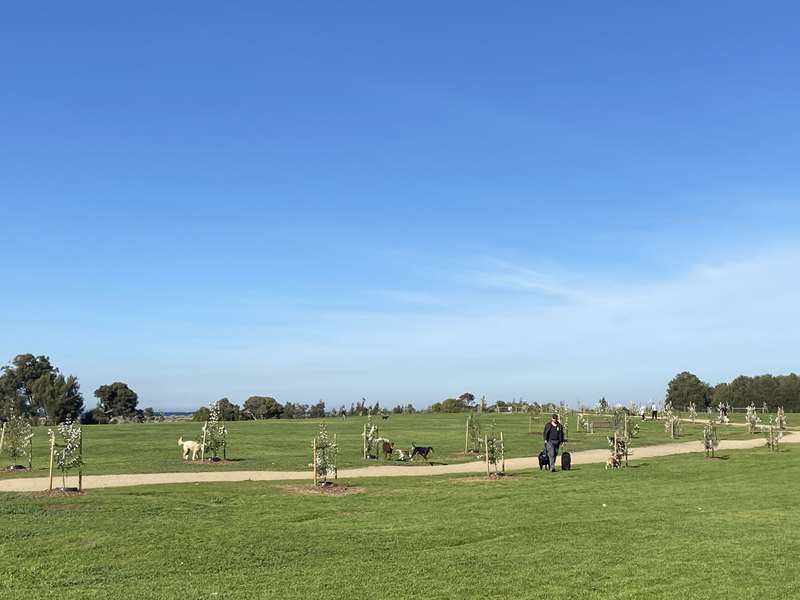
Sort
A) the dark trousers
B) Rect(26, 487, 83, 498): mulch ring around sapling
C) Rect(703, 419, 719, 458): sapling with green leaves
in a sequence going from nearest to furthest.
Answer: Rect(26, 487, 83, 498): mulch ring around sapling < the dark trousers < Rect(703, 419, 719, 458): sapling with green leaves

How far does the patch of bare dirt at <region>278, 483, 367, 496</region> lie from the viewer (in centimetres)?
2030

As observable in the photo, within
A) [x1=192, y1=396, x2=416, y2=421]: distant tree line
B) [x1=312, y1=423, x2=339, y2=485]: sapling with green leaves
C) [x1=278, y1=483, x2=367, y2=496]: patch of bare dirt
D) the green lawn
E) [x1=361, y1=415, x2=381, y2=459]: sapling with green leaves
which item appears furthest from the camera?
[x1=192, y1=396, x2=416, y2=421]: distant tree line

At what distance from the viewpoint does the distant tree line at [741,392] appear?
85.2m

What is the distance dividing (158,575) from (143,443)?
2884 cm

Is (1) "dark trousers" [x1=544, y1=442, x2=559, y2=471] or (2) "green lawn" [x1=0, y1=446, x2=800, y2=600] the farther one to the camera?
(1) "dark trousers" [x1=544, y1=442, x2=559, y2=471]

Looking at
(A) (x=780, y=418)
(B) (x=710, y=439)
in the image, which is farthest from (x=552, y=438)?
(A) (x=780, y=418)

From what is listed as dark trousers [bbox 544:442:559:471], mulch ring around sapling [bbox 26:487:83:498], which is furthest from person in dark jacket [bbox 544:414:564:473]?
mulch ring around sapling [bbox 26:487:83:498]

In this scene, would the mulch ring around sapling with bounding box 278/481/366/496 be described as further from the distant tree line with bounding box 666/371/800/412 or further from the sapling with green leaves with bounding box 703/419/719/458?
the distant tree line with bounding box 666/371/800/412

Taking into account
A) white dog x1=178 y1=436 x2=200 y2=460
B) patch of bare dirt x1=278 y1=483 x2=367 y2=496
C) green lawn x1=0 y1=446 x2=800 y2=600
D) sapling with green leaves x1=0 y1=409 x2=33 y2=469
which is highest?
sapling with green leaves x1=0 y1=409 x2=33 y2=469

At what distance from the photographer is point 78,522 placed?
50.0ft

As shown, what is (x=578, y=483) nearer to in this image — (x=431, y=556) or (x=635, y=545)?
(x=635, y=545)

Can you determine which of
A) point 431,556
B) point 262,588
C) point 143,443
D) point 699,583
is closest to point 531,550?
point 431,556

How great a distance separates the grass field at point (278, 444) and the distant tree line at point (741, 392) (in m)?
36.1

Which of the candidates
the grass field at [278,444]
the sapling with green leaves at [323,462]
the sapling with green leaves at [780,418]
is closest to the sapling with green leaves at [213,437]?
the grass field at [278,444]
